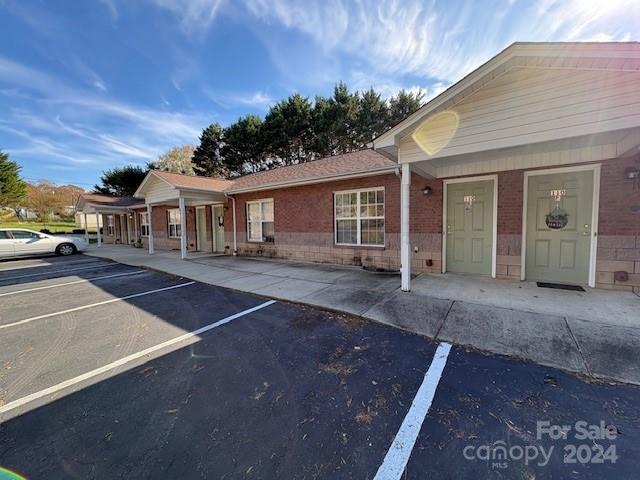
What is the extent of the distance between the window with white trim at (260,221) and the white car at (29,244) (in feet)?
32.3

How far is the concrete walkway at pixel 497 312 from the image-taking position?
2.99 m

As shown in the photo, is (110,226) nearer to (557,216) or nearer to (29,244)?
(29,244)

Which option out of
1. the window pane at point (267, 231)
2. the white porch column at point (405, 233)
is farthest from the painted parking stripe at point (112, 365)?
the window pane at point (267, 231)

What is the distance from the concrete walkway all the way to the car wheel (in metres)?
11.6

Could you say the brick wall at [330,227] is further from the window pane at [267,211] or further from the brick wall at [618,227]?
the brick wall at [618,227]

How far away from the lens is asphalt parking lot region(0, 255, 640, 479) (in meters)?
1.73

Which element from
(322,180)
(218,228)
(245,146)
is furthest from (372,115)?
(218,228)

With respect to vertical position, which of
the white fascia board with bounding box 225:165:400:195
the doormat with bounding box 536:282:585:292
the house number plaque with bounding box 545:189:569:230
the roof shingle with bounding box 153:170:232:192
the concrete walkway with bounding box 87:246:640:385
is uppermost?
the roof shingle with bounding box 153:170:232:192

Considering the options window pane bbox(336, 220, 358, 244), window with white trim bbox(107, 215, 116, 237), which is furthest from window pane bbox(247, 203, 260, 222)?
window with white trim bbox(107, 215, 116, 237)

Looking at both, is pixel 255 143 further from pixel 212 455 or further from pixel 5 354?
pixel 212 455

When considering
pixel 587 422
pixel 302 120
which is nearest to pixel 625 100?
pixel 587 422

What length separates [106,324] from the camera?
4199mm

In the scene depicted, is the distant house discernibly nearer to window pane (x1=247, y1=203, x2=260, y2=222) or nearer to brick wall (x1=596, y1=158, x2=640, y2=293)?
brick wall (x1=596, y1=158, x2=640, y2=293)

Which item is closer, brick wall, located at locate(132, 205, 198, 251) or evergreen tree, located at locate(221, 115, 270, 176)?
brick wall, located at locate(132, 205, 198, 251)
